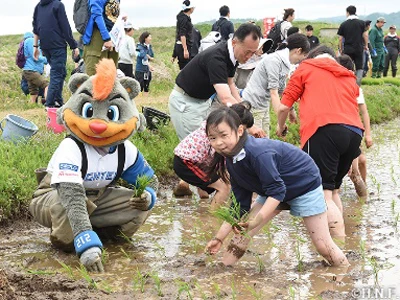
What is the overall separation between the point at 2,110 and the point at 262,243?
8692 mm

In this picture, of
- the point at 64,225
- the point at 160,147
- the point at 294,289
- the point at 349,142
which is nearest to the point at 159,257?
the point at 64,225

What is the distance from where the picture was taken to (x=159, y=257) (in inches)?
198

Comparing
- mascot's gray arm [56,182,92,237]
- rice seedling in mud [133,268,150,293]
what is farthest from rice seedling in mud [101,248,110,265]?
rice seedling in mud [133,268,150,293]

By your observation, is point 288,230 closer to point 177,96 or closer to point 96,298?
point 177,96

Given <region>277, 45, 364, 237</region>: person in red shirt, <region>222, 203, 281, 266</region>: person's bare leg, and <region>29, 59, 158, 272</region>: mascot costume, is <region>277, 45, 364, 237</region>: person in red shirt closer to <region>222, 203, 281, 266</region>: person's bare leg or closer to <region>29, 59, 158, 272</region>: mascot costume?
<region>222, 203, 281, 266</region>: person's bare leg

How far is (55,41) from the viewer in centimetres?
935

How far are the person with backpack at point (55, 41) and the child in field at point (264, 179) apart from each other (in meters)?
4.94

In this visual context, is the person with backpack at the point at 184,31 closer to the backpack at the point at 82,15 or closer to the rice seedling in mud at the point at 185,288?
the backpack at the point at 82,15

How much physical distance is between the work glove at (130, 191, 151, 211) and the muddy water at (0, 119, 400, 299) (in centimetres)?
35

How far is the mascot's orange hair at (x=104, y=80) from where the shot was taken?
16.2 ft

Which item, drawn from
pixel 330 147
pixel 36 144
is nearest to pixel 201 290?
pixel 330 147

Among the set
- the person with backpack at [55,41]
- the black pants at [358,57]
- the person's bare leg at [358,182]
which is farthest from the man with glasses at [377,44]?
the person's bare leg at [358,182]

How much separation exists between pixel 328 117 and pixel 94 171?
1824 mm

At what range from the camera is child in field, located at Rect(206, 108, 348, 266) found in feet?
14.0
